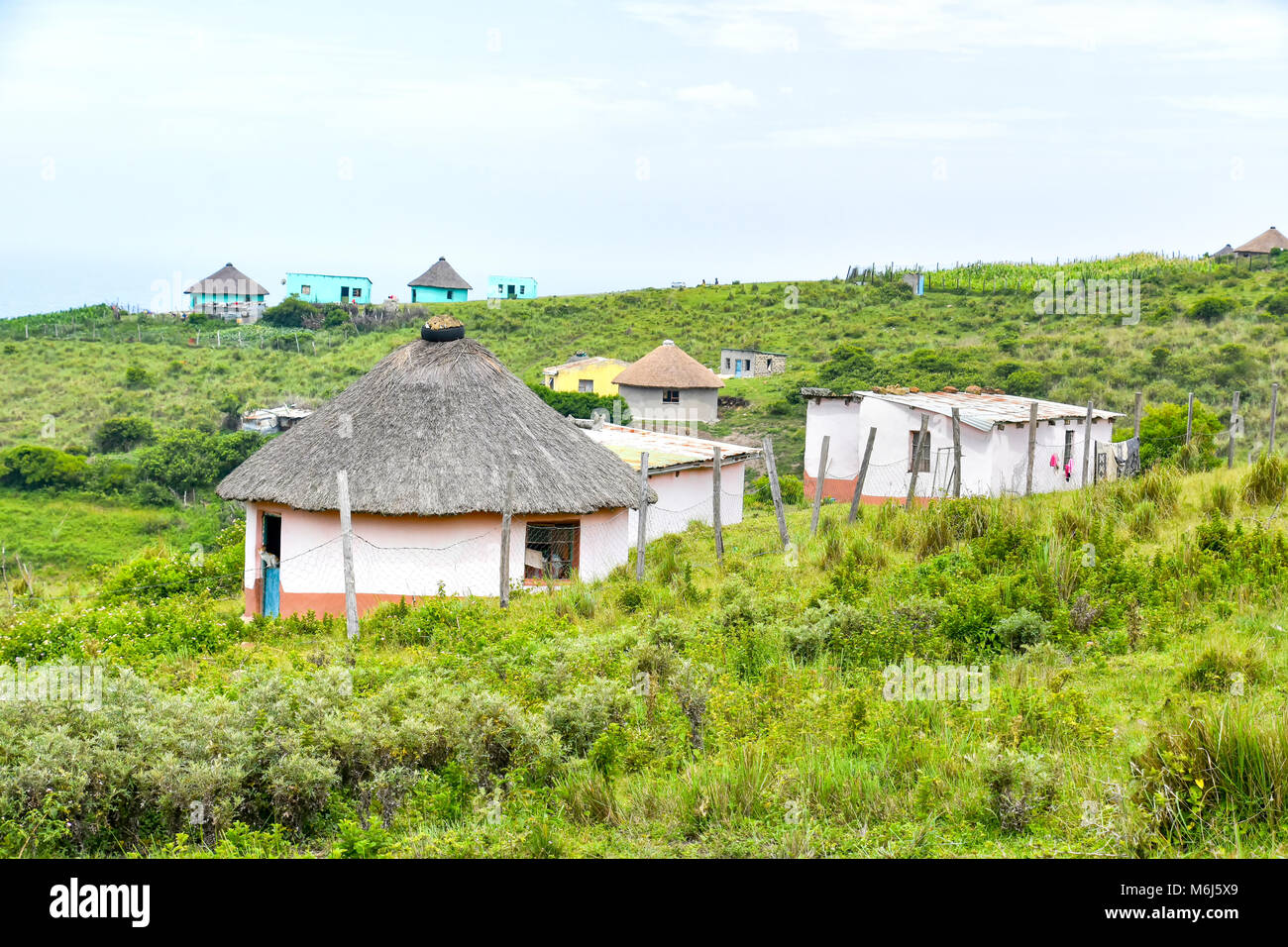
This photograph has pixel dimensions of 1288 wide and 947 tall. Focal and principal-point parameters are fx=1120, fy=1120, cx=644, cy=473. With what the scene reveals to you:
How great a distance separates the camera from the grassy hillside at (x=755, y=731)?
534 cm

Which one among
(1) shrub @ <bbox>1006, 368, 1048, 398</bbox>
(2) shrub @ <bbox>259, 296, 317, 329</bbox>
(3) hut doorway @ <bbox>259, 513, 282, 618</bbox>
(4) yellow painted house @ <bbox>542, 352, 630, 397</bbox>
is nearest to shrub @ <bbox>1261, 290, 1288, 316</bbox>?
(1) shrub @ <bbox>1006, 368, 1048, 398</bbox>

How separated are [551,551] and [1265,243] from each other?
67.9m

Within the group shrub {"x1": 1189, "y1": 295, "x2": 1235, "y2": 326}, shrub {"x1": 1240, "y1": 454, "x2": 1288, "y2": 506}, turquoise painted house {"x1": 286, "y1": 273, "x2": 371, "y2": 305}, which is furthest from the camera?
turquoise painted house {"x1": 286, "y1": 273, "x2": 371, "y2": 305}

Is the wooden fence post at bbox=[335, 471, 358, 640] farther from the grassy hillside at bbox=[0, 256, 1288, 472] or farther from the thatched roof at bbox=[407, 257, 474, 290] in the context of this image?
the thatched roof at bbox=[407, 257, 474, 290]

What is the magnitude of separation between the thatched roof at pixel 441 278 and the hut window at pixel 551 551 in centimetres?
7250

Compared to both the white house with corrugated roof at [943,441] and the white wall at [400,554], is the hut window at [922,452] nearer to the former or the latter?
the white house with corrugated roof at [943,441]

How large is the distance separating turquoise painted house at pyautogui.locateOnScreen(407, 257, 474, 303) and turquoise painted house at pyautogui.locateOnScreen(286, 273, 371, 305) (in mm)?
5299

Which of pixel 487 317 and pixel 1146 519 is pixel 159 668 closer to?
pixel 1146 519

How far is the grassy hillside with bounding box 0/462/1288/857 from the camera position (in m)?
5.34

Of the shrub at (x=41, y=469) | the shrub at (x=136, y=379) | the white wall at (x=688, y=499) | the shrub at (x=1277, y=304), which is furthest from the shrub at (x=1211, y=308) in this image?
the shrub at (x=136, y=379)

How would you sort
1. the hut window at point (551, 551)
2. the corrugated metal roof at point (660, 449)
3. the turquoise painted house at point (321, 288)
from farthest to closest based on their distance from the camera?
the turquoise painted house at point (321, 288) < the corrugated metal roof at point (660, 449) < the hut window at point (551, 551)

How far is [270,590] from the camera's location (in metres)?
17.1

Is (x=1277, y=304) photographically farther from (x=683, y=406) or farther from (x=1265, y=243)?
(x=1265, y=243)
